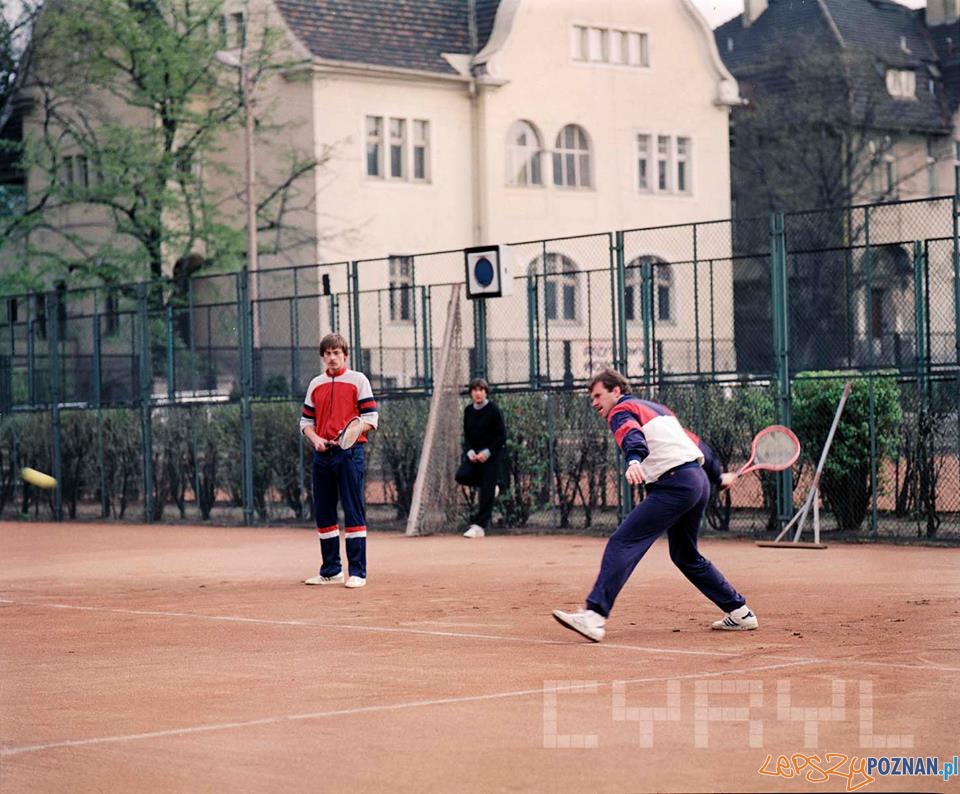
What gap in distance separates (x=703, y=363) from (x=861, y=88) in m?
23.3

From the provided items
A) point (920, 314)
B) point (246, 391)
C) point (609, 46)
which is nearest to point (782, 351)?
point (920, 314)

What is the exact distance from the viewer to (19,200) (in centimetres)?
4788

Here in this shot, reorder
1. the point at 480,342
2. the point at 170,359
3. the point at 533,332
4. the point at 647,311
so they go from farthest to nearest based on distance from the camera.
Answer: the point at 170,359 → the point at 533,332 → the point at 480,342 → the point at 647,311

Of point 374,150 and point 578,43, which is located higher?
point 578,43

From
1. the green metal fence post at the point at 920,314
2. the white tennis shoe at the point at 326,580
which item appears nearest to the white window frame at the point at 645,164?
the green metal fence post at the point at 920,314

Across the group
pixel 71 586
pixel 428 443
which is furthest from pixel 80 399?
pixel 71 586

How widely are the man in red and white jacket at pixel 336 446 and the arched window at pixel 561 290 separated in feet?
27.5

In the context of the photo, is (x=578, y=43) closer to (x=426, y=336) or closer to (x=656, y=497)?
(x=426, y=336)

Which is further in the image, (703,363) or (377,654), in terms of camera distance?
(703,363)

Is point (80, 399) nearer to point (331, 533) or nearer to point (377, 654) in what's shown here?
point (331, 533)

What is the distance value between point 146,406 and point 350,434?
511 inches

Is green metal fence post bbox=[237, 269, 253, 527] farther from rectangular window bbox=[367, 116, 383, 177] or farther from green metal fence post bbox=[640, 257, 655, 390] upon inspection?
rectangular window bbox=[367, 116, 383, 177]

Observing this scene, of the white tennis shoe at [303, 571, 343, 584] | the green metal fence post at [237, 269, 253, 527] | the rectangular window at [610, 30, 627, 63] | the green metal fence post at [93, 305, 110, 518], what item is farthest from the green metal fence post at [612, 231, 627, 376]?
the rectangular window at [610, 30, 627, 63]

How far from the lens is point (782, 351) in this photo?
20.7 metres
